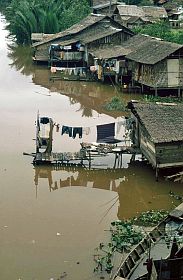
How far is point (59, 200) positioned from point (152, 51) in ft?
52.5

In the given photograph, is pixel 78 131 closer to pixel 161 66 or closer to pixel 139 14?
pixel 161 66

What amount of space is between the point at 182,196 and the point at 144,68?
14.5 meters

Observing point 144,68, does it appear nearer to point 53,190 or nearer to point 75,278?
point 53,190

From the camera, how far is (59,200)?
57.2ft

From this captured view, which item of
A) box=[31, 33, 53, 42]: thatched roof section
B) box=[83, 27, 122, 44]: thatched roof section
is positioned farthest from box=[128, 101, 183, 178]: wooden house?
box=[31, 33, 53, 42]: thatched roof section

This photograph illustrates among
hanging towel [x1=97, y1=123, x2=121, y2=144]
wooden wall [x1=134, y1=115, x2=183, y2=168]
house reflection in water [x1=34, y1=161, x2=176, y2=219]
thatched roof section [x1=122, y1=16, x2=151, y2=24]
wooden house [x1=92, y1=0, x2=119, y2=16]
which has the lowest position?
house reflection in water [x1=34, y1=161, x2=176, y2=219]

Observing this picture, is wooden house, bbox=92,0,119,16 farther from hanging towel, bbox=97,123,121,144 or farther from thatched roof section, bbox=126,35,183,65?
hanging towel, bbox=97,123,121,144

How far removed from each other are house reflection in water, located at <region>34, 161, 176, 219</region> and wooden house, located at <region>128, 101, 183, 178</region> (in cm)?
89

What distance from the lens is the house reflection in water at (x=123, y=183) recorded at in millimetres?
17516

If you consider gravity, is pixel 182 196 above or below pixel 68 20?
below

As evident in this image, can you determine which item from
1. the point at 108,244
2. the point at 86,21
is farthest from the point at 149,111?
the point at 86,21

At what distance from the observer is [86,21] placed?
41969mm

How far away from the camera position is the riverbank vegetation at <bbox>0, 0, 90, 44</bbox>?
48.7m

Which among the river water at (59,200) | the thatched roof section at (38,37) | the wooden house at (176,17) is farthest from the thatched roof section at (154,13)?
the river water at (59,200)
